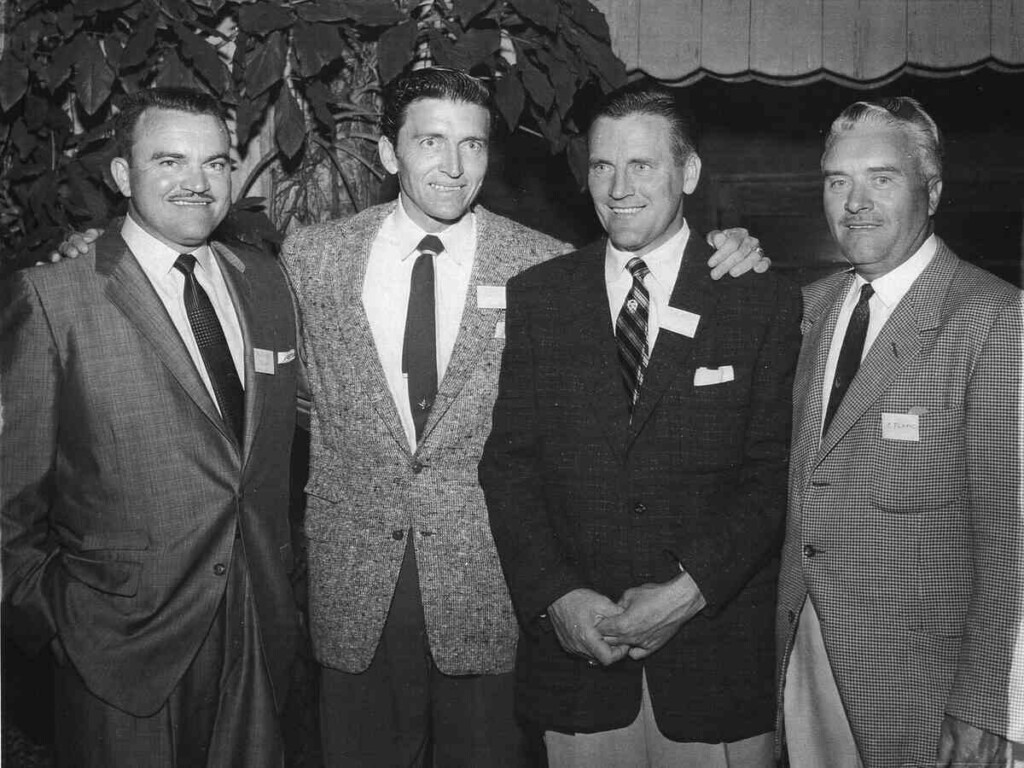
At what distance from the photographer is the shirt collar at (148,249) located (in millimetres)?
2080

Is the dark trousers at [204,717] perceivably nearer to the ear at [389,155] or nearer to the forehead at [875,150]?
the ear at [389,155]

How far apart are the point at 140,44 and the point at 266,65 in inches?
13.3

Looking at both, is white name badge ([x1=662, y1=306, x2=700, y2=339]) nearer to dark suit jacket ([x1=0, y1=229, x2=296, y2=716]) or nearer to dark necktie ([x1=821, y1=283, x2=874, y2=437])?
dark necktie ([x1=821, y1=283, x2=874, y2=437])

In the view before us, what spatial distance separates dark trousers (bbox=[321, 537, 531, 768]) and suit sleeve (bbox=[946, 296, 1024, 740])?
1015mm

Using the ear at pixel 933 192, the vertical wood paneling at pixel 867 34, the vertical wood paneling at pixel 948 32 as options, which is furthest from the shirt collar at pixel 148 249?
the vertical wood paneling at pixel 948 32

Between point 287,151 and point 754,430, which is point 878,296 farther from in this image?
point 287,151

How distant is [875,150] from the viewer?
195cm

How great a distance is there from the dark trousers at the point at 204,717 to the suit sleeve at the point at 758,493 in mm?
972

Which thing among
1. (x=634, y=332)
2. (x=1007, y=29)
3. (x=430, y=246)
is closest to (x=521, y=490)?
(x=634, y=332)

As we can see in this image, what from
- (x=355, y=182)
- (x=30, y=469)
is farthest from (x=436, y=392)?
(x=355, y=182)

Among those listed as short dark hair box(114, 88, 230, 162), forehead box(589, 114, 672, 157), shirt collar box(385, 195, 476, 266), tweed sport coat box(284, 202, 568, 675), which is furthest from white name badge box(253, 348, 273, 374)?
forehead box(589, 114, 672, 157)

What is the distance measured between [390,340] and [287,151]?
67 cm

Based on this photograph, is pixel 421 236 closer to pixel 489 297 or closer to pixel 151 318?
pixel 489 297

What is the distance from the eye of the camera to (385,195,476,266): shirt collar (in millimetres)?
2287
